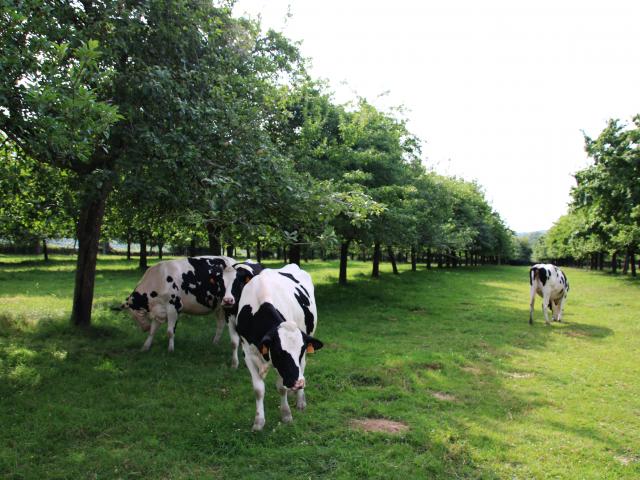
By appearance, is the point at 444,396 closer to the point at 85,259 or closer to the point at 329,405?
the point at 329,405

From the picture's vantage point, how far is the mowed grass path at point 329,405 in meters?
5.75

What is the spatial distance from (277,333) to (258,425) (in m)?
1.46

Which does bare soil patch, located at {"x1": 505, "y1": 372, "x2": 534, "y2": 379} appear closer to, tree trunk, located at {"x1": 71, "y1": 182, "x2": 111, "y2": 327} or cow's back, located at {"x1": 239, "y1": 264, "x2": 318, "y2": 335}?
cow's back, located at {"x1": 239, "y1": 264, "x2": 318, "y2": 335}

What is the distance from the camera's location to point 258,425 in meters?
6.57

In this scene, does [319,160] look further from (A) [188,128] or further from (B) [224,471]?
(B) [224,471]

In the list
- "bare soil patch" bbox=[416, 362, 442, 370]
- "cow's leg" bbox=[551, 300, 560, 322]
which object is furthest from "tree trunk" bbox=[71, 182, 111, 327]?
"cow's leg" bbox=[551, 300, 560, 322]

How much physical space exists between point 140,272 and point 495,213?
6263cm

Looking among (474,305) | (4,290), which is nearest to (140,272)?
(4,290)

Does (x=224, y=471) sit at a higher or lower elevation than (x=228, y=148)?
lower

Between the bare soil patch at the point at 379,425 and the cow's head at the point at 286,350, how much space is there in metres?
1.50

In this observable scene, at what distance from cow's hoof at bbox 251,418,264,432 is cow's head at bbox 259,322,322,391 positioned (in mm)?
889

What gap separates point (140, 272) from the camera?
3016 centimetres

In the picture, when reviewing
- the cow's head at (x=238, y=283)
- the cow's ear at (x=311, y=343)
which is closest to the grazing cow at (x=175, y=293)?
the cow's head at (x=238, y=283)

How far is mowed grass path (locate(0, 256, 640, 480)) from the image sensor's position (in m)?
5.75
